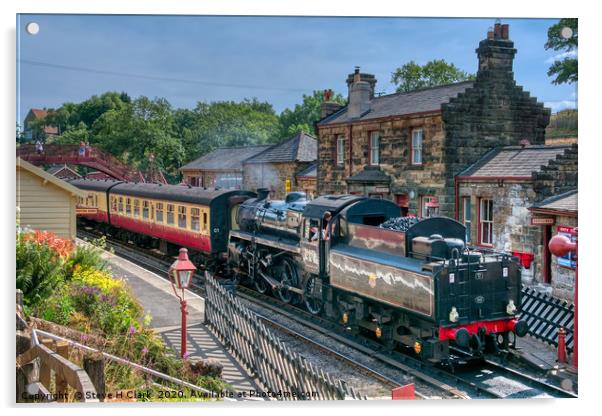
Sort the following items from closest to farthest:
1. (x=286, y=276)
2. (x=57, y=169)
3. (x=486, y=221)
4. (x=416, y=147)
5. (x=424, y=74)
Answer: (x=57, y=169) → (x=424, y=74) → (x=286, y=276) → (x=486, y=221) → (x=416, y=147)

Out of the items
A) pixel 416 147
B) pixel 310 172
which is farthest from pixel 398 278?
pixel 310 172

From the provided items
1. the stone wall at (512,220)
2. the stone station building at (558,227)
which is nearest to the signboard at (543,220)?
the stone station building at (558,227)

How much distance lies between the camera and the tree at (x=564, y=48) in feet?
31.1

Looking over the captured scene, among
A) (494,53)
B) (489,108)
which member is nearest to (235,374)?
(494,53)

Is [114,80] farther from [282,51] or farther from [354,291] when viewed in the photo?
[354,291]

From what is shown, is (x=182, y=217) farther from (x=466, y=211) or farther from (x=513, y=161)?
(x=513, y=161)

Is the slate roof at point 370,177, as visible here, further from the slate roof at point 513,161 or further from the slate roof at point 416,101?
the slate roof at point 513,161

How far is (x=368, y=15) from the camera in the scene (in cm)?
930

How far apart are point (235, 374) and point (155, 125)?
3928mm

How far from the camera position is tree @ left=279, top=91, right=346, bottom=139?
38.6 ft

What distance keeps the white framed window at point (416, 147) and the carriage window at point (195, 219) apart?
5.78 m

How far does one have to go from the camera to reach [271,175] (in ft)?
54.9

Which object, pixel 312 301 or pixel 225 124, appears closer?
pixel 225 124

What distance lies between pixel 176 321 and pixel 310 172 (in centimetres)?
867
